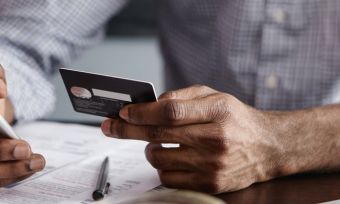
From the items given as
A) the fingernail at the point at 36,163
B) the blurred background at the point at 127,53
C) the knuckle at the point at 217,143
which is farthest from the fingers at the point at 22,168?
the blurred background at the point at 127,53

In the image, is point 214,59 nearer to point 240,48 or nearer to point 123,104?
point 240,48

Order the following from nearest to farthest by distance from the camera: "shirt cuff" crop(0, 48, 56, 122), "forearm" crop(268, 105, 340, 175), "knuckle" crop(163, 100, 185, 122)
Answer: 1. "knuckle" crop(163, 100, 185, 122)
2. "forearm" crop(268, 105, 340, 175)
3. "shirt cuff" crop(0, 48, 56, 122)

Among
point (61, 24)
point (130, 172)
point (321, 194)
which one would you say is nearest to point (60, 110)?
point (61, 24)

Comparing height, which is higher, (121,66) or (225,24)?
(225,24)

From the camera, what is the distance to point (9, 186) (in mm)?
767

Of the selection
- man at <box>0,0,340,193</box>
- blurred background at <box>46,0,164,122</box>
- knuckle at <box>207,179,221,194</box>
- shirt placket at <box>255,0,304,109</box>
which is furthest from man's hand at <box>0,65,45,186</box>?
blurred background at <box>46,0,164,122</box>

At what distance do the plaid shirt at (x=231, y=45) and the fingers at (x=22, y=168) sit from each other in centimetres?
27

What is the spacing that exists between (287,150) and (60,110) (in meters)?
1.57

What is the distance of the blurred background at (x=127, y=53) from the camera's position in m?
2.12

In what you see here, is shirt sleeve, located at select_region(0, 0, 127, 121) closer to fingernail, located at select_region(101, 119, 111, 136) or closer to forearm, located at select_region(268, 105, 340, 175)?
fingernail, located at select_region(101, 119, 111, 136)

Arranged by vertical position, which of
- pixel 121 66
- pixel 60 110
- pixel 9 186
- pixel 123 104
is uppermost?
pixel 123 104

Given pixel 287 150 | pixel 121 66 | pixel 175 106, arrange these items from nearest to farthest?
pixel 175 106 → pixel 287 150 → pixel 121 66

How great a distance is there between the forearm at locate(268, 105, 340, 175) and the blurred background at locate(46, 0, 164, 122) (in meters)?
1.30

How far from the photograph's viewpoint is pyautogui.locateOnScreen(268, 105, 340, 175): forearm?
797 mm
